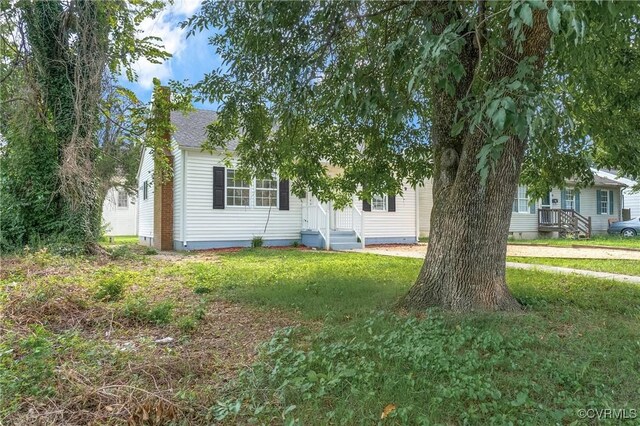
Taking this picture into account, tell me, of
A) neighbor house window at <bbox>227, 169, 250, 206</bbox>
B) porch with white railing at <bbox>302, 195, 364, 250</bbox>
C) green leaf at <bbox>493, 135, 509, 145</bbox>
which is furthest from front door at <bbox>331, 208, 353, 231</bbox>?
green leaf at <bbox>493, 135, 509, 145</bbox>

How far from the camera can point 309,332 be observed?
3961 mm

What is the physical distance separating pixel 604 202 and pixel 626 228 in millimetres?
2204

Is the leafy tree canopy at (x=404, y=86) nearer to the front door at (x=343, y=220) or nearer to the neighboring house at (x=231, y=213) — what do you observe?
the neighboring house at (x=231, y=213)

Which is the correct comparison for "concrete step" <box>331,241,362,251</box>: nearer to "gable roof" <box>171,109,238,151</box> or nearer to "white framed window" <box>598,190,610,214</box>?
"gable roof" <box>171,109,238,151</box>

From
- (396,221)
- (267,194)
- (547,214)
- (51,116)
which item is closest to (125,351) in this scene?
(51,116)

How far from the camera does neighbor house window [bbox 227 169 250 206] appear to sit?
520 inches

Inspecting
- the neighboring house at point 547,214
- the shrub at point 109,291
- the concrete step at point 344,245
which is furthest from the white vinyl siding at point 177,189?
the neighboring house at point 547,214

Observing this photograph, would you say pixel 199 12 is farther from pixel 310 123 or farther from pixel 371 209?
pixel 371 209

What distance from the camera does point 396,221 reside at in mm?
15586

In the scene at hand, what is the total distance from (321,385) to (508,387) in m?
1.27

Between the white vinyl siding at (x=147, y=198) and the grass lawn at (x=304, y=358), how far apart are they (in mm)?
10271

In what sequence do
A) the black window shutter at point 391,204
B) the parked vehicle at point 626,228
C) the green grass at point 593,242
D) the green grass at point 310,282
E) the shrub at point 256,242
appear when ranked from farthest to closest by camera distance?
the parked vehicle at point 626,228, the black window shutter at point 391,204, the green grass at point 593,242, the shrub at point 256,242, the green grass at point 310,282

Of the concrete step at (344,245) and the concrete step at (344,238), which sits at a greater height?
the concrete step at (344,238)

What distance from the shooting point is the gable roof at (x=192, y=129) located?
12.7 m
